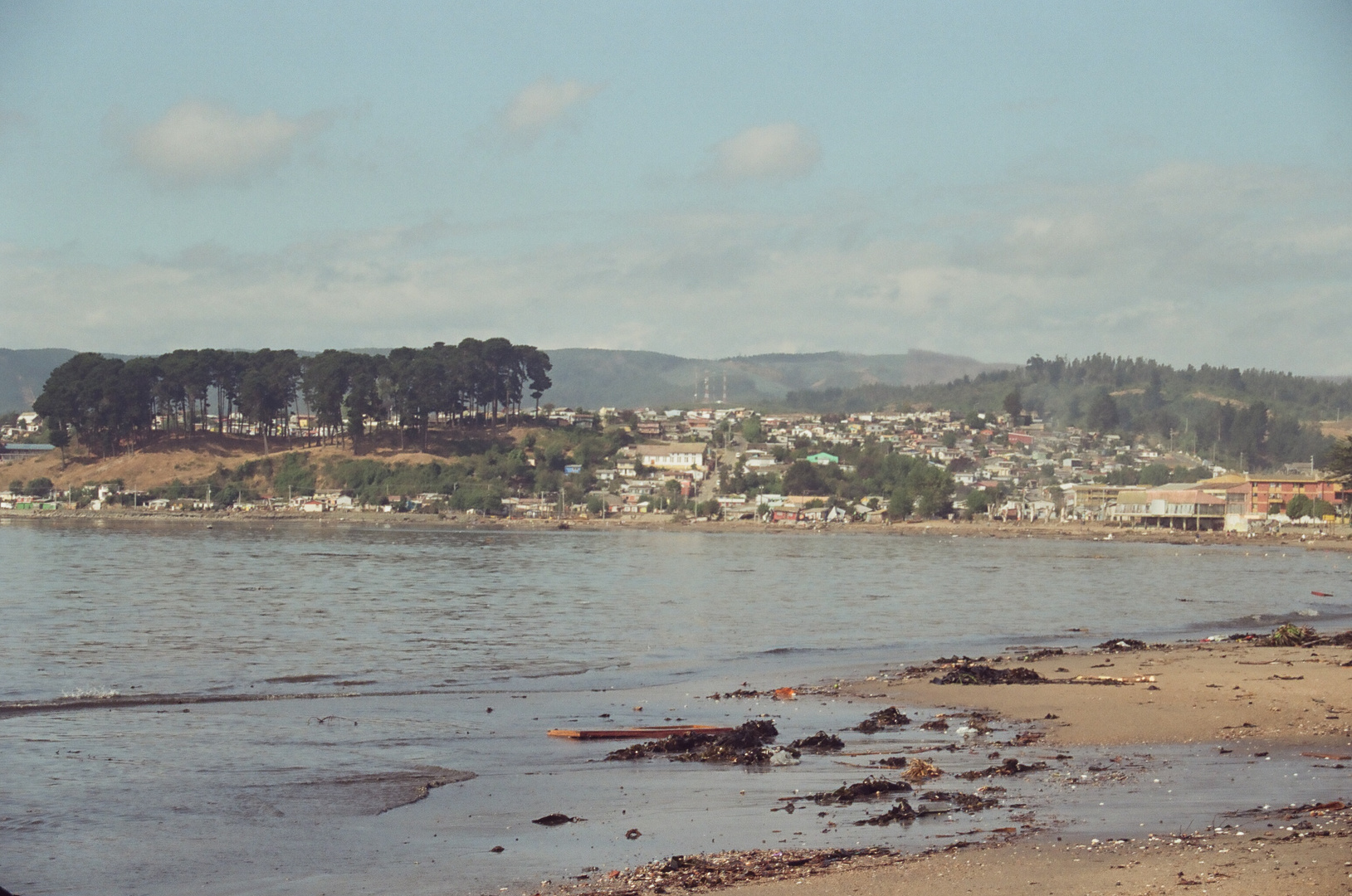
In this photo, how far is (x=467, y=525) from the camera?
111m

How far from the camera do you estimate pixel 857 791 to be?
9609mm

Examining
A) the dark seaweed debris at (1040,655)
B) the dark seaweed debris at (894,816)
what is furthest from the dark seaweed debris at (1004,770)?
the dark seaweed debris at (1040,655)

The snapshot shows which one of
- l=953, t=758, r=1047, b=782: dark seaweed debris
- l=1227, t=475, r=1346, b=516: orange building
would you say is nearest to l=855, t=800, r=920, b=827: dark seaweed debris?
l=953, t=758, r=1047, b=782: dark seaweed debris

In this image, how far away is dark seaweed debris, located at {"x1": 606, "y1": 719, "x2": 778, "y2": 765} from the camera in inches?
451

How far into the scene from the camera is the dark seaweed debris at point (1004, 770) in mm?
10156

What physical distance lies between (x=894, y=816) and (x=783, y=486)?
127449 mm

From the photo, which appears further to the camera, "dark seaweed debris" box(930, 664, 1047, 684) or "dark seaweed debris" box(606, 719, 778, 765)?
"dark seaweed debris" box(930, 664, 1047, 684)

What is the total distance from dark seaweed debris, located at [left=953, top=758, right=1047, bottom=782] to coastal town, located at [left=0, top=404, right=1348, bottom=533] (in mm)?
96862

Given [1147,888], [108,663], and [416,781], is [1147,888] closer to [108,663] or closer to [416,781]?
[416,781]

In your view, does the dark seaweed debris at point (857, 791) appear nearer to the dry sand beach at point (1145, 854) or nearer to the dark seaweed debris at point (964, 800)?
the dark seaweed debris at point (964, 800)

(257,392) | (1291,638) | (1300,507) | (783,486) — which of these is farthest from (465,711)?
(783,486)

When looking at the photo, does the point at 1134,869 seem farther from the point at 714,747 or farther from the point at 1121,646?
the point at 1121,646

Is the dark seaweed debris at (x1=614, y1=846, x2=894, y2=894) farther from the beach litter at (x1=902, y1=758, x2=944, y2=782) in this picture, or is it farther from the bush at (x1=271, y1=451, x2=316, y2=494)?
the bush at (x1=271, y1=451, x2=316, y2=494)

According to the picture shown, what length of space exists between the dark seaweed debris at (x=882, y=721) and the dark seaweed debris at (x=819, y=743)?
87 cm
